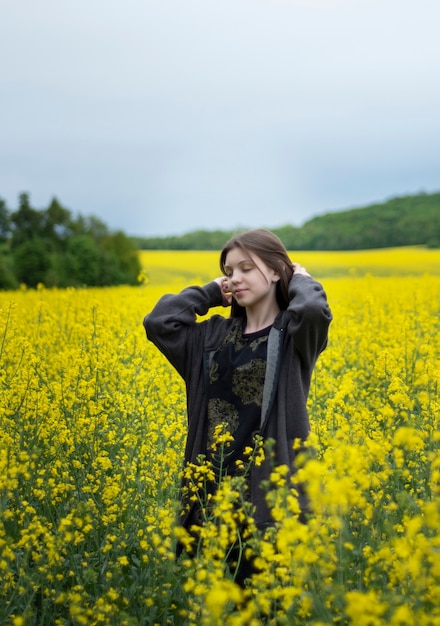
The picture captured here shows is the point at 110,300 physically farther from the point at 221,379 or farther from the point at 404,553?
the point at 404,553

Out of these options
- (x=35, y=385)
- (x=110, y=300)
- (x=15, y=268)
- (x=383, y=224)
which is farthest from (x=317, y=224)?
(x=35, y=385)

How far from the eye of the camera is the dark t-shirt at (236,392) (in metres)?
3.08

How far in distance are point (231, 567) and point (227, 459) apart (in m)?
0.48

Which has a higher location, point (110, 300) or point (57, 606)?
point (110, 300)

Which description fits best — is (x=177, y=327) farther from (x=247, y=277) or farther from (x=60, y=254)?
(x=60, y=254)

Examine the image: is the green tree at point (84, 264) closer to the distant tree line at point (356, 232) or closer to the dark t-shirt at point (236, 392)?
the distant tree line at point (356, 232)

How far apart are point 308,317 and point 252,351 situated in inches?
13.0

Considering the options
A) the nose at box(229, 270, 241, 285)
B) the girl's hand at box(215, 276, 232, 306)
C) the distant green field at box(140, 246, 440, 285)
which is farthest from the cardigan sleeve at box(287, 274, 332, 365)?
the distant green field at box(140, 246, 440, 285)

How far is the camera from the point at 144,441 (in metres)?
3.98

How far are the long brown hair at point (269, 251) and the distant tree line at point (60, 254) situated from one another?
19.2m

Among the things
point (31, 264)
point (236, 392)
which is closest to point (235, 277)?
point (236, 392)

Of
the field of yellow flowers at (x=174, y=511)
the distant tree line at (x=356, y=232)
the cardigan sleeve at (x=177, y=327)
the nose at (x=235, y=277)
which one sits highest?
the distant tree line at (x=356, y=232)

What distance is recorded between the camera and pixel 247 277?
3.12 meters

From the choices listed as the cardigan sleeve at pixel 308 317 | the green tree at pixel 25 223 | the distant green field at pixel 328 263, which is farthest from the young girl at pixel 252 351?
the green tree at pixel 25 223
